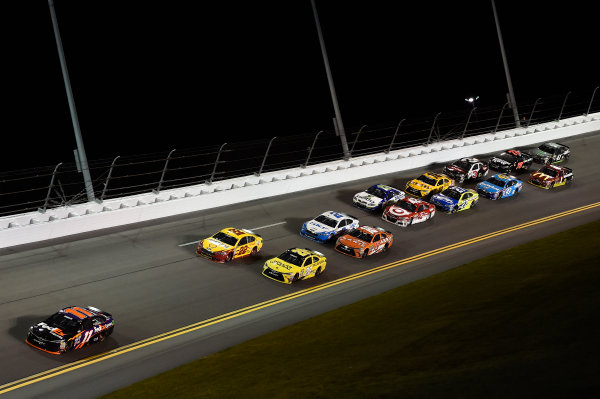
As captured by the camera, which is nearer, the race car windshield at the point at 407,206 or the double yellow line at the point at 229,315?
the double yellow line at the point at 229,315

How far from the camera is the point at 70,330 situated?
22.3m

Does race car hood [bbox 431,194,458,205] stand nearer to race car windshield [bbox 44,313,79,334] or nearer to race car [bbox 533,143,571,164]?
race car [bbox 533,143,571,164]

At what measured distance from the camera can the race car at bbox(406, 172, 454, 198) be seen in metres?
37.6

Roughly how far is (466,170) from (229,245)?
16.1m

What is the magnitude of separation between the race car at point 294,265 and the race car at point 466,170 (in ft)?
45.2

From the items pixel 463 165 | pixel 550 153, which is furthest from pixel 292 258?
pixel 550 153

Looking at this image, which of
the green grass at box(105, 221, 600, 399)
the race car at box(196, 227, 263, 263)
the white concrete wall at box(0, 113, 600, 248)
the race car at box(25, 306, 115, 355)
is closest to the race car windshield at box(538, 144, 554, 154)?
the white concrete wall at box(0, 113, 600, 248)

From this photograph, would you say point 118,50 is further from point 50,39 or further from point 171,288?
point 171,288

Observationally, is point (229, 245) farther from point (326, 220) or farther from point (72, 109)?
point (72, 109)

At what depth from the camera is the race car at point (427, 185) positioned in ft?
123

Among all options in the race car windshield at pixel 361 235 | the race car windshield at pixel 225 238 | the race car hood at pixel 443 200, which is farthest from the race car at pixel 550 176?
the race car windshield at pixel 225 238

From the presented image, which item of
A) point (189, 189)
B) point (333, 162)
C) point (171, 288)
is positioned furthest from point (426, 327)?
point (333, 162)

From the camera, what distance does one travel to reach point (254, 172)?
1453 inches

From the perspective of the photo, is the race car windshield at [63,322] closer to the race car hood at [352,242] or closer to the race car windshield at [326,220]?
the race car hood at [352,242]
